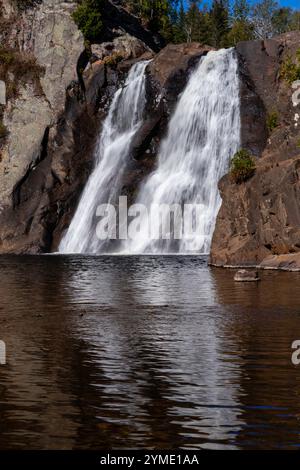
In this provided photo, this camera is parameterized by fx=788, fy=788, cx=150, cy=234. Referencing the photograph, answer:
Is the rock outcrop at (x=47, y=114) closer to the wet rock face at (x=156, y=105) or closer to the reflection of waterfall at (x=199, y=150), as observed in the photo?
the wet rock face at (x=156, y=105)

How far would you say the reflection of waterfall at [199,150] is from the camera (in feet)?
256

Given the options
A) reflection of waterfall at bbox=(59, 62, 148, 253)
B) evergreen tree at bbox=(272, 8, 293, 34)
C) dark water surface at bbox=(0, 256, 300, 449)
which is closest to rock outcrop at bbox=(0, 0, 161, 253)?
reflection of waterfall at bbox=(59, 62, 148, 253)

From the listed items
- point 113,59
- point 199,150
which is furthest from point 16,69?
point 199,150

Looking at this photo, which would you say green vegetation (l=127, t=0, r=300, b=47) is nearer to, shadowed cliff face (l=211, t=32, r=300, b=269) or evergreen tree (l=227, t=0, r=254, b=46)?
evergreen tree (l=227, t=0, r=254, b=46)

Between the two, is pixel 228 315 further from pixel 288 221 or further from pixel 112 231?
pixel 112 231

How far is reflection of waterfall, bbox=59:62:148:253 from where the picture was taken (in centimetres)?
8512

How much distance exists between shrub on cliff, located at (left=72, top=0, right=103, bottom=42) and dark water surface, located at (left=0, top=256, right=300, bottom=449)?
66.2 m

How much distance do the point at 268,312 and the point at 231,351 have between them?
28.6ft

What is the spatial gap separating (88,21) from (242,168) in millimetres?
49187

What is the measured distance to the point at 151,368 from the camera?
21062mm

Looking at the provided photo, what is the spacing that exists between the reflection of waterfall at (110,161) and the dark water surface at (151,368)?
43348 mm

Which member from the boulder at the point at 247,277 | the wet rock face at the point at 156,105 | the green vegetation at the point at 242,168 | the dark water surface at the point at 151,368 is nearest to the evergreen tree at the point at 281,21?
the wet rock face at the point at 156,105

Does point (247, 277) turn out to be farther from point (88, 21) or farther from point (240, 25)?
point (240, 25)

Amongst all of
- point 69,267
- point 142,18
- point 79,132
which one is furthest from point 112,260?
point 142,18
